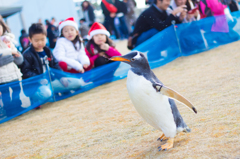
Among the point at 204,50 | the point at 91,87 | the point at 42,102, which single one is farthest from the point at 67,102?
the point at 204,50

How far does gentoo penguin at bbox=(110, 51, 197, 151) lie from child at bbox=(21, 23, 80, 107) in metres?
2.29

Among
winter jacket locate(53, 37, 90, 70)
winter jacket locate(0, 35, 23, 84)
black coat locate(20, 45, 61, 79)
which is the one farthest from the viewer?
winter jacket locate(53, 37, 90, 70)

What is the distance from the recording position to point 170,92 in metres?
1.68

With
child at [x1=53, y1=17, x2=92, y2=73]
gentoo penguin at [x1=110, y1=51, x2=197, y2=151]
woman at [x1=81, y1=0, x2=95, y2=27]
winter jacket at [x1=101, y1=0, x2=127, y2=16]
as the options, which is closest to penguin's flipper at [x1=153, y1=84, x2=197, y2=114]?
gentoo penguin at [x1=110, y1=51, x2=197, y2=151]

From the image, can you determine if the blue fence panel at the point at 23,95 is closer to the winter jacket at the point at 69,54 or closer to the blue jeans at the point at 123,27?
the winter jacket at the point at 69,54

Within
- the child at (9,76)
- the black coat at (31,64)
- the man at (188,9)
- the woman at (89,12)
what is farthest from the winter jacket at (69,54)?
the woman at (89,12)

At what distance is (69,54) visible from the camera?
437 cm

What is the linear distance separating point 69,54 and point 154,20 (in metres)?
1.81

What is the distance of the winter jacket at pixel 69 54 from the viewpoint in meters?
A: 4.20

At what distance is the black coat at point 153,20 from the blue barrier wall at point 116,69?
22 cm

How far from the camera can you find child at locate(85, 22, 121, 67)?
4504mm

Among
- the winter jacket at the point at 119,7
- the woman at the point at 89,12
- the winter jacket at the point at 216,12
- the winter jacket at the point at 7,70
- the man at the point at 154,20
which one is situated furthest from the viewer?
the woman at the point at 89,12

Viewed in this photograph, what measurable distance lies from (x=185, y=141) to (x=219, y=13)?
4.59 metres

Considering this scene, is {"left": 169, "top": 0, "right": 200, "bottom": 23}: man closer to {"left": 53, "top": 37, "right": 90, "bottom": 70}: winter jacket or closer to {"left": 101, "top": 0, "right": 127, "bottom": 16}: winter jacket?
{"left": 53, "top": 37, "right": 90, "bottom": 70}: winter jacket
